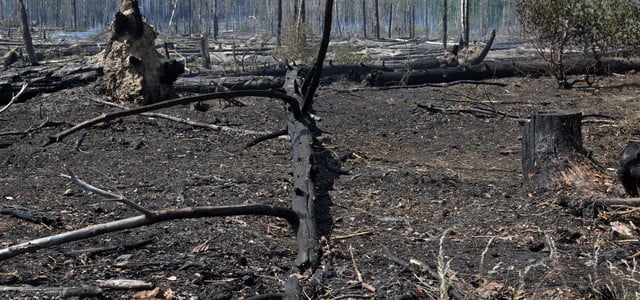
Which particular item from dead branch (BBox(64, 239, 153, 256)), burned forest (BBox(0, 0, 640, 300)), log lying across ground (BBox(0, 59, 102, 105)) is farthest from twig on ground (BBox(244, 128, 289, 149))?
log lying across ground (BBox(0, 59, 102, 105))

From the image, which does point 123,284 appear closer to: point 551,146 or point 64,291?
point 64,291

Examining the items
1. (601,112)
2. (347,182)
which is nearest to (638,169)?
(347,182)

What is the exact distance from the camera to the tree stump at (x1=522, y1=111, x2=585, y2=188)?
212 inches

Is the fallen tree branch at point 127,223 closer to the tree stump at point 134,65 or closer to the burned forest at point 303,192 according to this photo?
the burned forest at point 303,192

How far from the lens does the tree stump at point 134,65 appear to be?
31.3ft

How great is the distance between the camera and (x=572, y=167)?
5.34m

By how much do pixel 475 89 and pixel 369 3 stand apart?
4014 inches

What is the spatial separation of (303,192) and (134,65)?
5.54 meters

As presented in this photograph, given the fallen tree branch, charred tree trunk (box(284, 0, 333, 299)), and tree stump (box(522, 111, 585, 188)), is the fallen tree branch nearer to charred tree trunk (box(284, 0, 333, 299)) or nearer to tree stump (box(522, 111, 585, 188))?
charred tree trunk (box(284, 0, 333, 299))

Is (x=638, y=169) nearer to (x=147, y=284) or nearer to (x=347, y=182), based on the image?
(x=347, y=182)

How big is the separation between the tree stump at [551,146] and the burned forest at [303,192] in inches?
0.4

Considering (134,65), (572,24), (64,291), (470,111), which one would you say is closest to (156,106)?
(64,291)

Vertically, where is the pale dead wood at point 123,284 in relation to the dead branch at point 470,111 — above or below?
below

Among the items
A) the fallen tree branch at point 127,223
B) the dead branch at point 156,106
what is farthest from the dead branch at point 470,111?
the fallen tree branch at point 127,223
